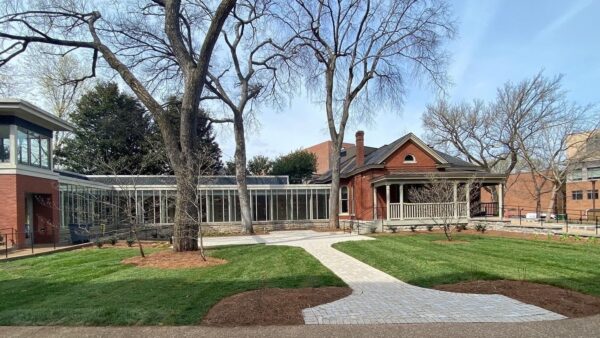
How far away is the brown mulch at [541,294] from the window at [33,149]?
16976mm

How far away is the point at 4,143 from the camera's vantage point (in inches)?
666

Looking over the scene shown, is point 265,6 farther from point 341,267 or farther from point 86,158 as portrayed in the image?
point 86,158

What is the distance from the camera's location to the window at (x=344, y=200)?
31156mm

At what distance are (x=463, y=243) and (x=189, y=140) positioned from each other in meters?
10.9

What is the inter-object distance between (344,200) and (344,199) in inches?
3.1

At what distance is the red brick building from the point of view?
80.3ft

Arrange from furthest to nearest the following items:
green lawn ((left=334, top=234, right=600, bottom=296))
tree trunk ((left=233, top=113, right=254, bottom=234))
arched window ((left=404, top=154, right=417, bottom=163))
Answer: arched window ((left=404, top=154, right=417, bottom=163)) < tree trunk ((left=233, top=113, right=254, bottom=234)) < green lawn ((left=334, top=234, right=600, bottom=296))

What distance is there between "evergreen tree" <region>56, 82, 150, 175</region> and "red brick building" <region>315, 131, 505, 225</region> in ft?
66.5

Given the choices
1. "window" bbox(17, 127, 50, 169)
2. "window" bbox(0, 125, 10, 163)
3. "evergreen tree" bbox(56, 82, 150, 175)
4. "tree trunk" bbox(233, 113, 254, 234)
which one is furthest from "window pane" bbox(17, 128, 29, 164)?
"evergreen tree" bbox(56, 82, 150, 175)

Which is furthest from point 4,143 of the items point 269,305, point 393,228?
point 393,228

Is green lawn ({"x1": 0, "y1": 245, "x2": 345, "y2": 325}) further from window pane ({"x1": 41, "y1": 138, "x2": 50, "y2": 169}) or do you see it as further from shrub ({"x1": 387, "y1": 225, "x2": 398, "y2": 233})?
shrub ({"x1": 387, "y1": 225, "x2": 398, "y2": 233})

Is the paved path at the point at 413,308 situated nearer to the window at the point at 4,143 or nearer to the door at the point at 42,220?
the window at the point at 4,143

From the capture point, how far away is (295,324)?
5914 millimetres

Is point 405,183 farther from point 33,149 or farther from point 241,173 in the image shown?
point 33,149
